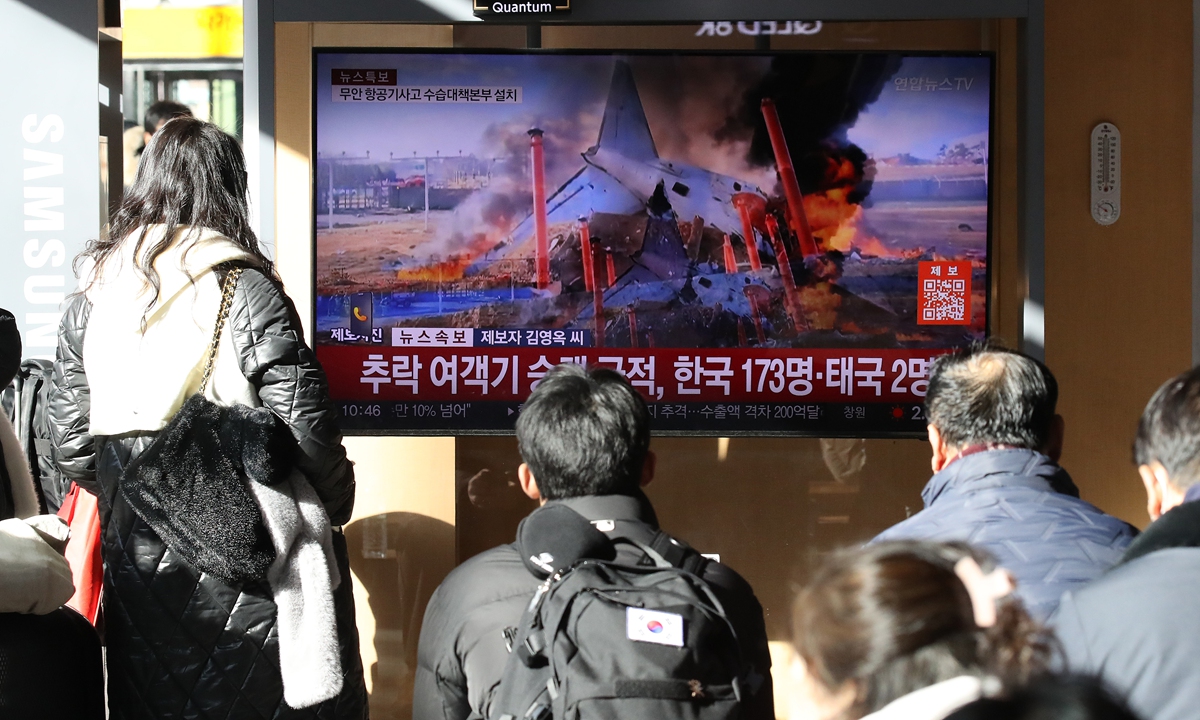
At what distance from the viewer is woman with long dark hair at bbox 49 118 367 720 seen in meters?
2.48

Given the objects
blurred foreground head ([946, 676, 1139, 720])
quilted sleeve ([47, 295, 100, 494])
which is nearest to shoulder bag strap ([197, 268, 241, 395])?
quilted sleeve ([47, 295, 100, 494])

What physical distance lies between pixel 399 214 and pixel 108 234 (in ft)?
3.50

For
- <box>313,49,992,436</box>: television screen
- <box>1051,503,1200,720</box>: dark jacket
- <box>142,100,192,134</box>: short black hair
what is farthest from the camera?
<box>142,100,192,134</box>: short black hair

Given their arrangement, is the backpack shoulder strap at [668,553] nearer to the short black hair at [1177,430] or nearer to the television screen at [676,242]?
the short black hair at [1177,430]

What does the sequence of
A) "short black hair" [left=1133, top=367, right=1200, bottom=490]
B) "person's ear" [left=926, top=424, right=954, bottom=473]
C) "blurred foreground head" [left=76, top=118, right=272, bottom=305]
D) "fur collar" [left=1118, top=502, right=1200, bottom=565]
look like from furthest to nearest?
"blurred foreground head" [left=76, top=118, right=272, bottom=305] → "person's ear" [left=926, top=424, right=954, bottom=473] → "short black hair" [left=1133, top=367, right=1200, bottom=490] → "fur collar" [left=1118, top=502, right=1200, bottom=565]

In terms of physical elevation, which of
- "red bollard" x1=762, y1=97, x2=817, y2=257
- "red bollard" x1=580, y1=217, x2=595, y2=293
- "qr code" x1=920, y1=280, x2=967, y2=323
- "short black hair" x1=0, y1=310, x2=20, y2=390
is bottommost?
"short black hair" x1=0, y1=310, x2=20, y2=390

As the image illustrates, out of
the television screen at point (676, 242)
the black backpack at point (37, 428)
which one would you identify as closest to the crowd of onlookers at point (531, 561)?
the black backpack at point (37, 428)

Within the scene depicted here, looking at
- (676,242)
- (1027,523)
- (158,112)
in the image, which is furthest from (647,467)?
(158,112)

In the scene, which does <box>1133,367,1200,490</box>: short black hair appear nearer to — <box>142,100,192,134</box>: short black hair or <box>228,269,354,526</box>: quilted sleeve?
<box>228,269,354,526</box>: quilted sleeve

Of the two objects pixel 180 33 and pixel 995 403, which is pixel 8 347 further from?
pixel 180 33

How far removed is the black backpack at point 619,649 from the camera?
5.33ft

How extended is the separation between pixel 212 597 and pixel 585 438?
1.06 metres

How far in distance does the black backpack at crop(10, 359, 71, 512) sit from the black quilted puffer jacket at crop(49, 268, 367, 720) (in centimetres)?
86

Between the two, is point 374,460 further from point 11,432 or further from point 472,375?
point 11,432
